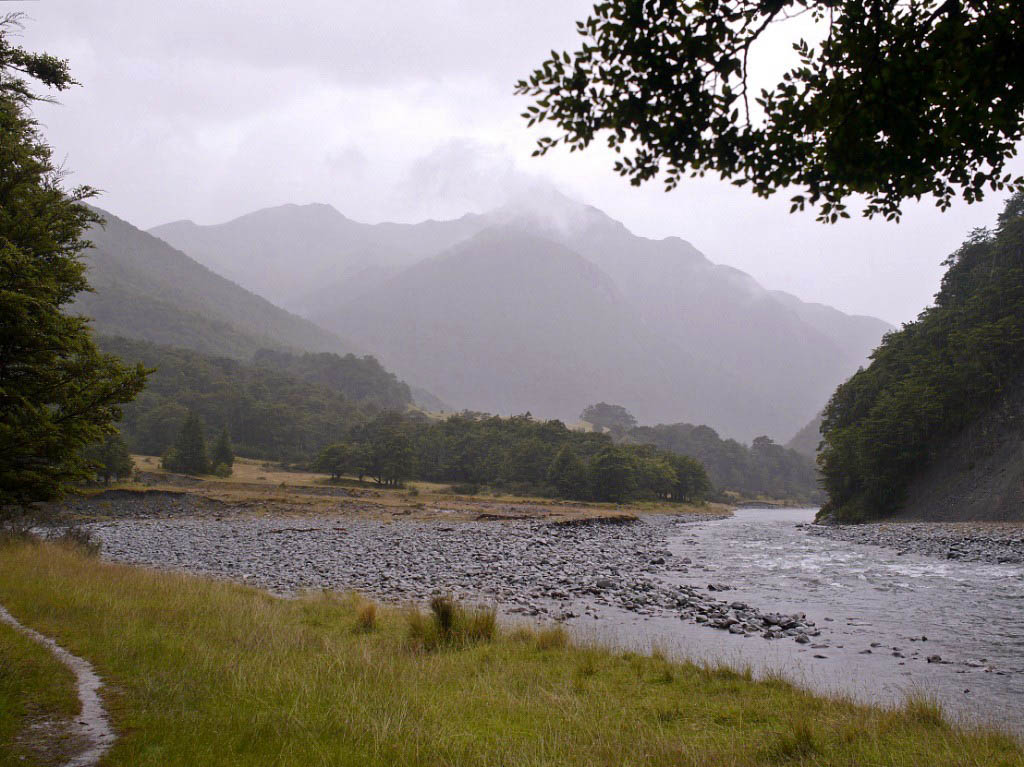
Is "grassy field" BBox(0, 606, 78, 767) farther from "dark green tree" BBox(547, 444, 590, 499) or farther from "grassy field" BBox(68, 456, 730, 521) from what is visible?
"dark green tree" BBox(547, 444, 590, 499)

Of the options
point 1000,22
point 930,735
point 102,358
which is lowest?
point 930,735

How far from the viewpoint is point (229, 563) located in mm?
22125

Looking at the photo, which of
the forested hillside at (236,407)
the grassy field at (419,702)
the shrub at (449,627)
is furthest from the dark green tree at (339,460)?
the shrub at (449,627)

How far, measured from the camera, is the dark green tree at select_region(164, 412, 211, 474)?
7575cm

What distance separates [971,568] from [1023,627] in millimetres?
10733

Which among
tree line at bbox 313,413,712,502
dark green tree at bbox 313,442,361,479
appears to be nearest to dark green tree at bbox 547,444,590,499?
tree line at bbox 313,413,712,502

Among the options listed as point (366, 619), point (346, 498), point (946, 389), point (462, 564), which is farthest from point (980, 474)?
point (346, 498)

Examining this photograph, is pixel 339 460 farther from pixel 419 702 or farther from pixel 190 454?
pixel 419 702

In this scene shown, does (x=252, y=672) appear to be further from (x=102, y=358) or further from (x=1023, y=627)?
(x=1023, y=627)

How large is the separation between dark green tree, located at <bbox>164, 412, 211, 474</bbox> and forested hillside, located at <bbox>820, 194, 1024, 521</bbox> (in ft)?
247

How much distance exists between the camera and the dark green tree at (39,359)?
304 inches

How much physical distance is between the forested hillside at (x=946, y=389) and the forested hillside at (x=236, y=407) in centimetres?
8980

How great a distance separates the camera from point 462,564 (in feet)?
74.0

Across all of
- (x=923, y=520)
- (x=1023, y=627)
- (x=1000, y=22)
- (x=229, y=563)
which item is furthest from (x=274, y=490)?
(x=1000, y=22)
